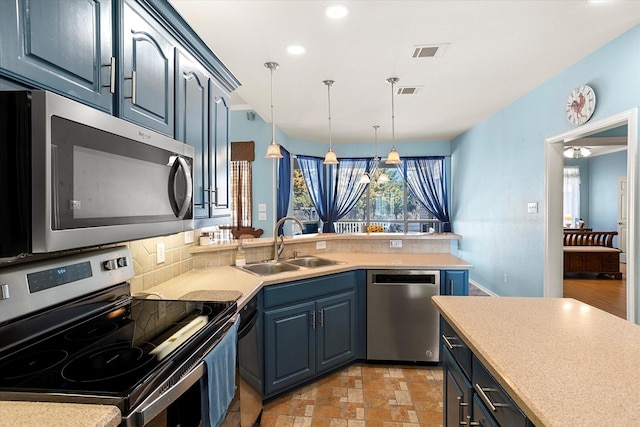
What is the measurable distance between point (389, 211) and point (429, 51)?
4704 mm

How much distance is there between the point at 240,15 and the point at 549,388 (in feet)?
8.22

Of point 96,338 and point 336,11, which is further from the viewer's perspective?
point 336,11

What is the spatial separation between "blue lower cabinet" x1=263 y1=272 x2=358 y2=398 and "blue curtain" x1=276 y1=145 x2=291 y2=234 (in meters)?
3.22

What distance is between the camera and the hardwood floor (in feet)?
14.2

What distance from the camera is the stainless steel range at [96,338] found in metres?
0.83

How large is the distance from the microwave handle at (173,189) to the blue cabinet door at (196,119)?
9.3 inches

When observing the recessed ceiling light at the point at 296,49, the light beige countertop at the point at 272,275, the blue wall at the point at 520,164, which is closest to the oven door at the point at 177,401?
the light beige countertop at the point at 272,275

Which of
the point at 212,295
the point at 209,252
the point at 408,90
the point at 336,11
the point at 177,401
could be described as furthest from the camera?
the point at 408,90

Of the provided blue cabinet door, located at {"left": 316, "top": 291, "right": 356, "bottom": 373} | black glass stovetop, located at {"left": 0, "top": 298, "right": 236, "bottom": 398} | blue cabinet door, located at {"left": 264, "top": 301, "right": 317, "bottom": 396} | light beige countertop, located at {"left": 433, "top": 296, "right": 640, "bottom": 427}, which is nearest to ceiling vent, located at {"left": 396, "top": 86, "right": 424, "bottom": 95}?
blue cabinet door, located at {"left": 316, "top": 291, "right": 356, "bottom": 373}

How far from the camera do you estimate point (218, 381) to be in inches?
49.3

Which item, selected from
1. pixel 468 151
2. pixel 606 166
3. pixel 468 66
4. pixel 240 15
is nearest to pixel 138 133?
pixel 240 15

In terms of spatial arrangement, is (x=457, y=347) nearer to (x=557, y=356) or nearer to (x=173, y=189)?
(x=557, y=356)

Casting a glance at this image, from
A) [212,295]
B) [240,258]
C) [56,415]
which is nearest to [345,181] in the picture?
[240,258]

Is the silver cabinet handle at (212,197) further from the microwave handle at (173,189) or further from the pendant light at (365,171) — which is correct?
the pendant light at (365,171)
